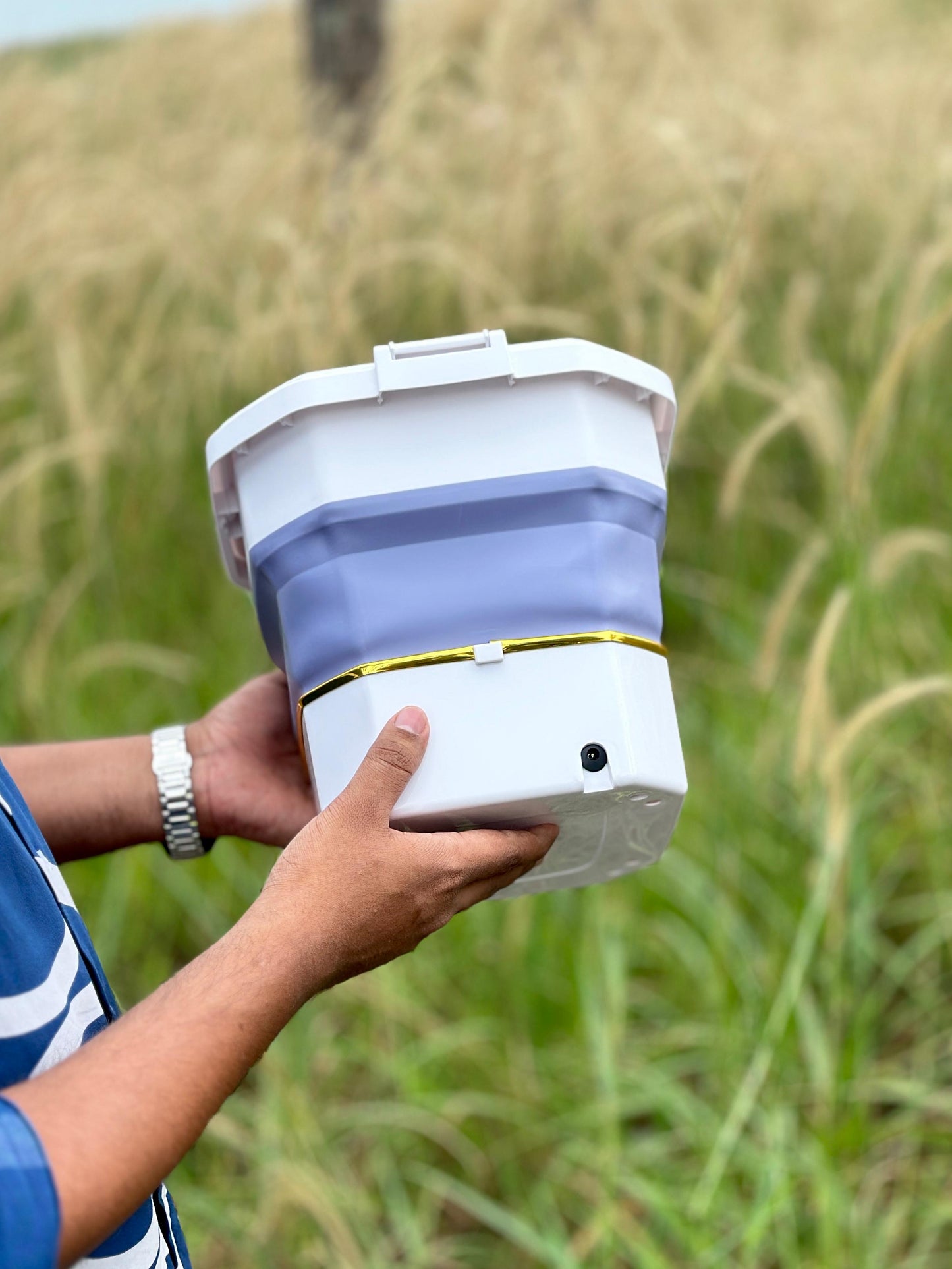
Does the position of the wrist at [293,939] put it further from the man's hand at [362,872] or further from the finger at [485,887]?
the finger at [485,887]

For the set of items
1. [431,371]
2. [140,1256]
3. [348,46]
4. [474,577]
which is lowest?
[140,1256]

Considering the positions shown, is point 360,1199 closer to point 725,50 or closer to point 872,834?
point 872,834

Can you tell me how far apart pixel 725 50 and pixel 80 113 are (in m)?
3.70

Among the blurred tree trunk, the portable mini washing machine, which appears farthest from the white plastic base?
the blurred tree trunk

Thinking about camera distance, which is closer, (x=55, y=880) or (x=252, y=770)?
(x=55, y=880)

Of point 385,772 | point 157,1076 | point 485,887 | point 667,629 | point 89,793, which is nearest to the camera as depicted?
point 157,1076

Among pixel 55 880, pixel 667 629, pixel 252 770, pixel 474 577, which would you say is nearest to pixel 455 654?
pixel 474 577

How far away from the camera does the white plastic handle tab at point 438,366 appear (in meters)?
0.86

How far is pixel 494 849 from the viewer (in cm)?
86

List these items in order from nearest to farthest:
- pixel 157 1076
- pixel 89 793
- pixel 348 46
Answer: pixel 157 1076
pixel 89 793
pixel 348 46

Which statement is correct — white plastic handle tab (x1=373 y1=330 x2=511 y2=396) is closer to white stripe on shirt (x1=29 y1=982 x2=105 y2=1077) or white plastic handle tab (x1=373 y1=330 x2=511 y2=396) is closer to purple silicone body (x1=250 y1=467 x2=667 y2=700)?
purple silicone body (x1=250 y1=467 x2=667 y2=700)

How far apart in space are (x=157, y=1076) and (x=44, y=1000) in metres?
0.10

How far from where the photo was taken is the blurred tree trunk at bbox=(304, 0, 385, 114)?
4328 millimetres

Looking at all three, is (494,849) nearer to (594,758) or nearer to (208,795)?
(594,758)
